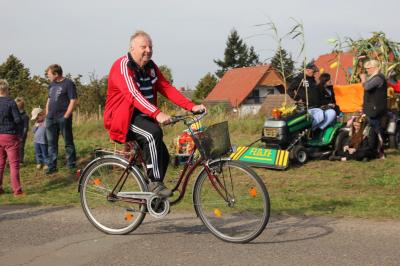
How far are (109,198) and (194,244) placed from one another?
4.12 ft

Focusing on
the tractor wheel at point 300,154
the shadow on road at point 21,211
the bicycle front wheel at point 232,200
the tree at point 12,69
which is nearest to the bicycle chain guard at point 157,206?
the bicycle front wheel at point 232,200

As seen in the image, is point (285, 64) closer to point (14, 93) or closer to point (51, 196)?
point (51, 196)

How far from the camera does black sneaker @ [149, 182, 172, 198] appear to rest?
18.8 feet

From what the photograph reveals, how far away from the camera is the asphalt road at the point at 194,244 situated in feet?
16.0

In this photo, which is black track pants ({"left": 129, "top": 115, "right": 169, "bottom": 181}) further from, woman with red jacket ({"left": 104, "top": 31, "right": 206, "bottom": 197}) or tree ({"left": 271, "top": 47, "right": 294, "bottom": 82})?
tree ({"left": 271, "top": 47, "right": 294, "bottom": 82})

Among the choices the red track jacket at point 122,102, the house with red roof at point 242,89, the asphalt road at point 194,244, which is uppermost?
the house with red roof at point 242,89

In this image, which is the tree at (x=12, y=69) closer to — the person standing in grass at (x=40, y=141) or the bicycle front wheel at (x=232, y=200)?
the person standing in grass at (x=40, y=141)

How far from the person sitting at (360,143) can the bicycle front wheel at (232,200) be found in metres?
4.99

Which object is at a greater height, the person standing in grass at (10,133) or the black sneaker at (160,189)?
the person standing in grass at (10,133)

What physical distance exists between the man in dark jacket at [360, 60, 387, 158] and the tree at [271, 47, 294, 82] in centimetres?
152

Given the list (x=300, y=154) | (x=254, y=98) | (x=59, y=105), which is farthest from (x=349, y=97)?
(x=254, y=98)

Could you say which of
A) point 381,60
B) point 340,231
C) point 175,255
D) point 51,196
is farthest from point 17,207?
point 381,60

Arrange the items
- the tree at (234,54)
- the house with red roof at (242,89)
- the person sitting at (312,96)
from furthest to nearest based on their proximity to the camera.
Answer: the tree at (234,54) → the house with red roof at (242,89) → the person sitting at (312,96)

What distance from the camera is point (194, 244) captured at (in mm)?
5414
